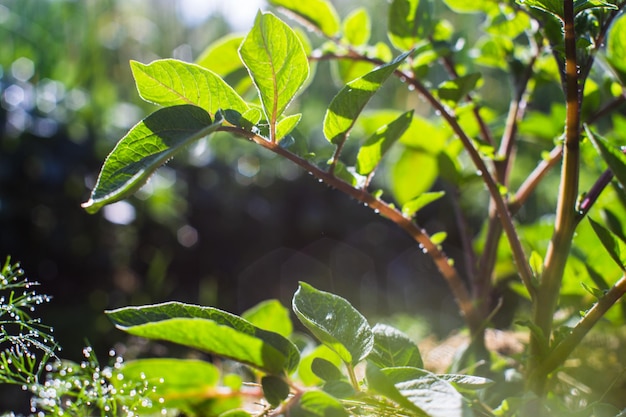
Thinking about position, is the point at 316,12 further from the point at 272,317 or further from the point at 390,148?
the point at 272,317

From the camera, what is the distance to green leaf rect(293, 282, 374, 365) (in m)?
0.37

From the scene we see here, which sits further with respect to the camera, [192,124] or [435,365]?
[435,365]

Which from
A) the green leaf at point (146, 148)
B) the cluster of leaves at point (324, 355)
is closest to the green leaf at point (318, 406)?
the cluster of leaves at point (324, 355)

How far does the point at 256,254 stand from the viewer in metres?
1.94

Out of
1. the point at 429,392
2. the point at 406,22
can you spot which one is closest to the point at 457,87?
the point at 406,22

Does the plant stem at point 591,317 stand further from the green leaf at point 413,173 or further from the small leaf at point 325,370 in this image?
the green leaf at point 413,173

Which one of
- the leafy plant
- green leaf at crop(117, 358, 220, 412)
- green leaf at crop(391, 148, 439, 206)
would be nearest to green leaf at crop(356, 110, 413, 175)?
the leafy plant

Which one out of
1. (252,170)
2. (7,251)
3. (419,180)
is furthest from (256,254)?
(419,180)

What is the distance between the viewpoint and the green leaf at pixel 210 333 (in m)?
0.31

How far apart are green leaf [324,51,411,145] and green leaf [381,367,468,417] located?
0.54 ft

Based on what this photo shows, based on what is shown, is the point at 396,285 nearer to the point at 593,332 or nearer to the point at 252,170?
the point at 252,170

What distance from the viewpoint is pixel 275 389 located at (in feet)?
1.20

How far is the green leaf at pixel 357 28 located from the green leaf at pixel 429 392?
37 centimetres

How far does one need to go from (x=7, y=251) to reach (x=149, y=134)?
4.94ft
